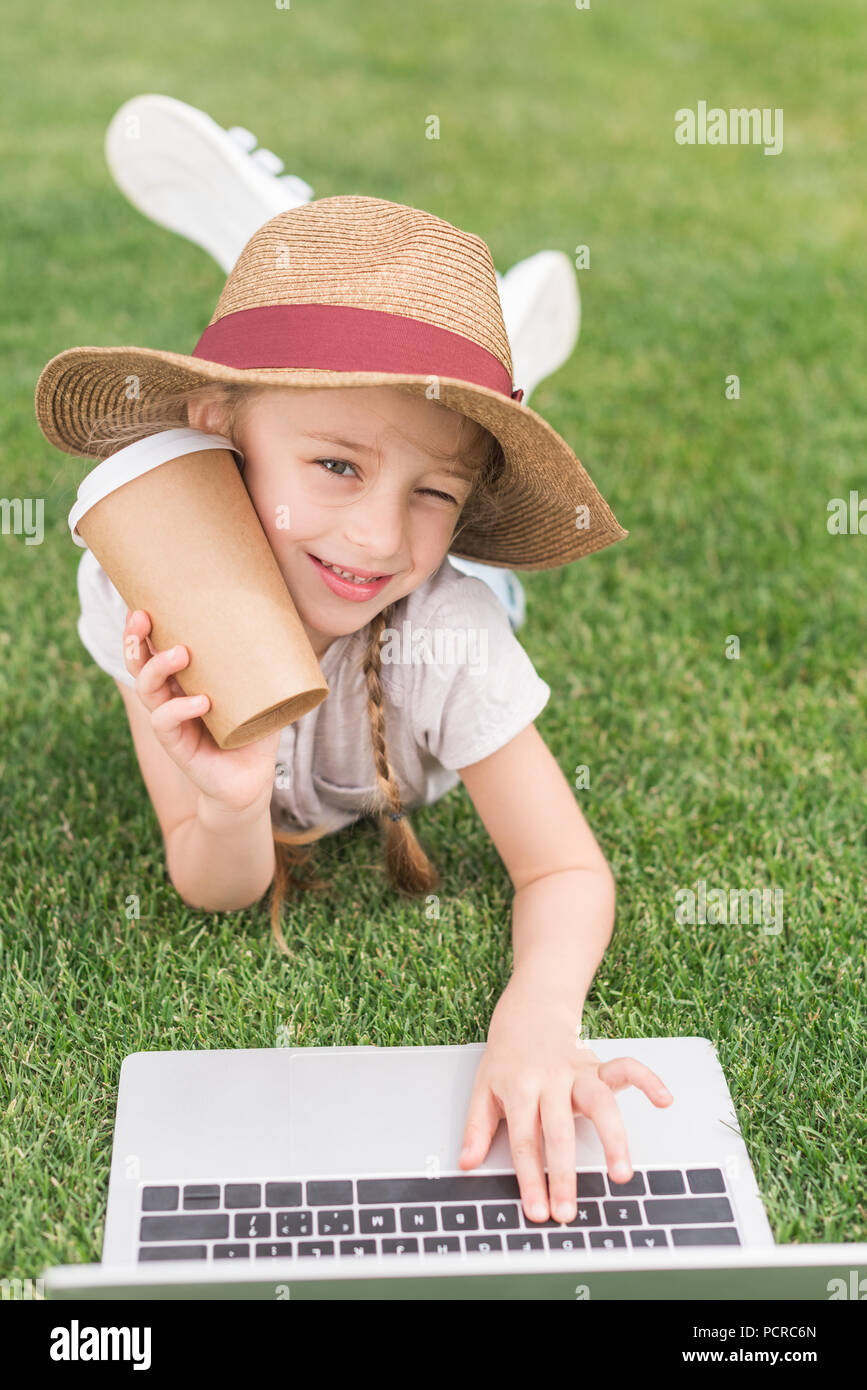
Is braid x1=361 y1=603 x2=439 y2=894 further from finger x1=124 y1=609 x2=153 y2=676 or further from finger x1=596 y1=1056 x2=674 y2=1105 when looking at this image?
finger x1=596 y1=1056 x2=674 y2=1105

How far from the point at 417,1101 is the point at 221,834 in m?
0.45

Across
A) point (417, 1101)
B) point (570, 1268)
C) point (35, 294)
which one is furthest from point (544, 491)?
point (35, 294)

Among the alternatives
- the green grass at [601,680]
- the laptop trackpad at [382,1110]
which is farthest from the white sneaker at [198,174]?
the laptop trackpad at [382,1110]

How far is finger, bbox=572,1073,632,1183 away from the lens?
1541 millimetres

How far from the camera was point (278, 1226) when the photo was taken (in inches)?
58.4

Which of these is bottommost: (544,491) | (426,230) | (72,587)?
(544,491)

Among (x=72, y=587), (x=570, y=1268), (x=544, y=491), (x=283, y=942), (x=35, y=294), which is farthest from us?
(x=35, y=294)

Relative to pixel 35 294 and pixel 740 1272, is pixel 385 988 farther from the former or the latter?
pixel 35 294

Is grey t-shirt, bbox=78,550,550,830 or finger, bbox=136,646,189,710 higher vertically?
grey t-shirt, bbox=78,550,550,830

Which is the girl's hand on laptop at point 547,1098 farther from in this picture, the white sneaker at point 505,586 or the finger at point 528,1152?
the white sneaker at point 505,586

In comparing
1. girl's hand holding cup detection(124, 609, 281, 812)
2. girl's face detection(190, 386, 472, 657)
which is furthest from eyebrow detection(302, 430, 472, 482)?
girl's hand holding cup detection(124, 609, 281, 812)

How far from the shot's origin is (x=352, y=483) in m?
1.67

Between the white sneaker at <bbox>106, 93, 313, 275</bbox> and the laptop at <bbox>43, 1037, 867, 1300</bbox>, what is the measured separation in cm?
176

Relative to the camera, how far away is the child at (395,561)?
5.25 ft
